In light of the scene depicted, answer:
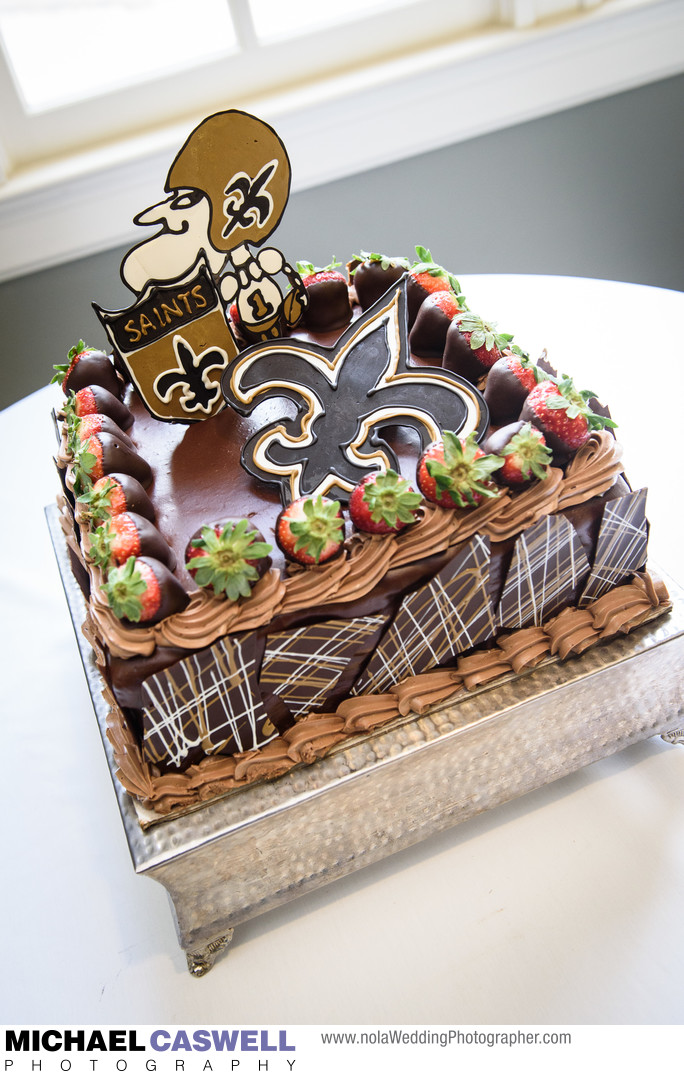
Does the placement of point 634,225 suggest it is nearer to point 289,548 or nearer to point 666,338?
point 666,338

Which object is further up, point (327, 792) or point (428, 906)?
point (327, 792)

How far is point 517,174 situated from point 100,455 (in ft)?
10.2

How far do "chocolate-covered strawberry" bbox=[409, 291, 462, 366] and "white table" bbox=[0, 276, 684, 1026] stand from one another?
2.45 feet

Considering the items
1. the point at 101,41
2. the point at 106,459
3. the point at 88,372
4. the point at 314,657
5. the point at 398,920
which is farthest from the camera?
the point at 101,41

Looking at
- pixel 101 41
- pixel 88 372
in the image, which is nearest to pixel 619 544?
pixel 88 372

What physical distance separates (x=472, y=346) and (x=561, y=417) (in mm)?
352

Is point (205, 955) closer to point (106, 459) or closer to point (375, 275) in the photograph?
point (106, 459)

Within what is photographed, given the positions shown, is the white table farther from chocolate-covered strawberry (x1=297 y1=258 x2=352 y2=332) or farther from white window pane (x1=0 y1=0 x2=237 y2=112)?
white window pane (x1=0 y1=0 x2=237 y2=112)

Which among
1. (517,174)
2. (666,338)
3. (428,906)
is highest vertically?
(517,174)

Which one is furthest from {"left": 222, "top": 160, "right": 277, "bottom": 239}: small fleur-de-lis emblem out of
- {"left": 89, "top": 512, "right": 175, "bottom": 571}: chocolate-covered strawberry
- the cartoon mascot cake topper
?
{"left": 89, "top": 512, "right": 175, "bottom": 571}: chocolate-covered strawberry

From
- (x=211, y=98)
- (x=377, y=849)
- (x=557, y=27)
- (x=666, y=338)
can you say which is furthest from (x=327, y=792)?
(x=557, y=27)

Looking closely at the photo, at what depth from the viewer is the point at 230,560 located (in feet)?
5.37
